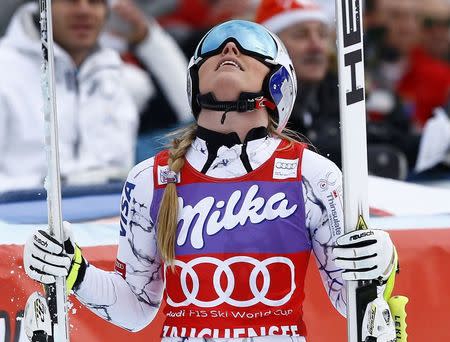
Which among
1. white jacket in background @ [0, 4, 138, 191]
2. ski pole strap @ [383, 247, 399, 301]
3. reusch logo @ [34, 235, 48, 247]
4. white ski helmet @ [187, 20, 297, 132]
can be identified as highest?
white jacket in background @ [0, 4, 138, 191]

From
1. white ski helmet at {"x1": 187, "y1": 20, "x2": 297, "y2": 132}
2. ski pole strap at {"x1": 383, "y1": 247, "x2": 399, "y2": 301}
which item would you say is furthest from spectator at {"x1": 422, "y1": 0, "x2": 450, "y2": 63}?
ski pole strap at {"x1": 383, "y1": 247, "x2": 399, "y2": 301}

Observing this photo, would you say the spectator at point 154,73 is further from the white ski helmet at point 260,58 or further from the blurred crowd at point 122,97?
the white ski helmet at point 260,58

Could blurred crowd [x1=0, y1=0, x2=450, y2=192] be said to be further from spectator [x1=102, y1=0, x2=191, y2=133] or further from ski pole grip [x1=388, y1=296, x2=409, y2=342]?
ski pole grip [x1=388, y1=296, x2=409, y2=342]

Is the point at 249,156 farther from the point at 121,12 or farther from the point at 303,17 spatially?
the point at 121,12

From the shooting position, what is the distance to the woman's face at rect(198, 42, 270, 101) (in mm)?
3383

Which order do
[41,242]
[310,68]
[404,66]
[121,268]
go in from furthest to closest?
[404,66], [310,68], [121,268], [41,242]

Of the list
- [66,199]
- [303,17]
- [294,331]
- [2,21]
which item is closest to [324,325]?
[294,331]

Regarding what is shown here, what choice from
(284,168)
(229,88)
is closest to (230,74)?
(229,88)

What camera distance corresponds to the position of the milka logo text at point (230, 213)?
3346mm

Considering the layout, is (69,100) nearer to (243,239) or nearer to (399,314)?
(243,239)

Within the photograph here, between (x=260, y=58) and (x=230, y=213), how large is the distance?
0.44 m

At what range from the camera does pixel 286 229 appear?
3342 mm

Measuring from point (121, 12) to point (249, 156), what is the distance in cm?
458

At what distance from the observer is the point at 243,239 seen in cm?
333
